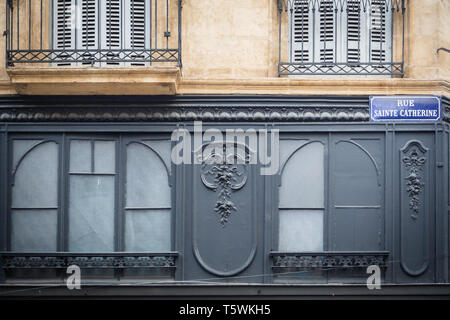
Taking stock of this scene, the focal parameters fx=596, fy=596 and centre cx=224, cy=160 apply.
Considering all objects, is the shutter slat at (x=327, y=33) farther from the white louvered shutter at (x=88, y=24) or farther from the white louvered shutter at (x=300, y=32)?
the white louvered shutter at (x=88, y=24)

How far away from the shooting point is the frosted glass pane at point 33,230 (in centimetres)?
942

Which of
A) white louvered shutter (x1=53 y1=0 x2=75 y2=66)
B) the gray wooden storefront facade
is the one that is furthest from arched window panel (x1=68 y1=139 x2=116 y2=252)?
white louvered shutter (x1=53 y1=0 x2=75 y2=66)

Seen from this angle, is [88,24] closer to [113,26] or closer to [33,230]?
[113,26]

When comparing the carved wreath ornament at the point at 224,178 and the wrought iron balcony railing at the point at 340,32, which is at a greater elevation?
the wrought iron balcony railing at the point at 340,32

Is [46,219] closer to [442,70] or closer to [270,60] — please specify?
[270,60]

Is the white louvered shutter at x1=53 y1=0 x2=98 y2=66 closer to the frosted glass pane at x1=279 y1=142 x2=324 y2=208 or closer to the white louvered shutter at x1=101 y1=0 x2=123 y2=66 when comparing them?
the white louvered shutter at x1=101 y1=0 x2=123 y2=66

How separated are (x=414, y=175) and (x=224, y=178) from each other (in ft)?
9.84

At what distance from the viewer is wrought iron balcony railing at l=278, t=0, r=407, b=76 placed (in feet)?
32.2

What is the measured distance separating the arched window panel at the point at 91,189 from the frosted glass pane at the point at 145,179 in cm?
28

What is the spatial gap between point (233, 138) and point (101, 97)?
2.19 meters

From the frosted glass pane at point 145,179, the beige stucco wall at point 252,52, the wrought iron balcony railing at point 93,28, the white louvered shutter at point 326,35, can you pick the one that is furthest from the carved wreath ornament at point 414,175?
the wrought iron balcony railing at point 93,28

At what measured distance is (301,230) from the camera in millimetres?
9484

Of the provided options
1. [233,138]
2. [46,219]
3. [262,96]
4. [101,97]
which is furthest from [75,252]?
[262,96]

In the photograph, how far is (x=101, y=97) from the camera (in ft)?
30.9
